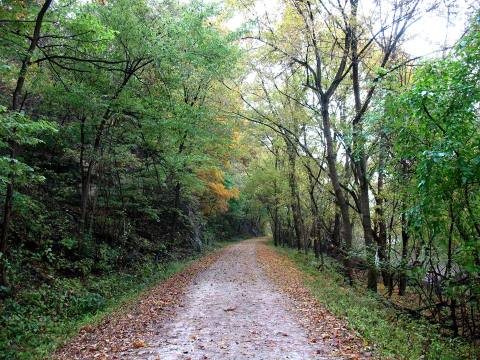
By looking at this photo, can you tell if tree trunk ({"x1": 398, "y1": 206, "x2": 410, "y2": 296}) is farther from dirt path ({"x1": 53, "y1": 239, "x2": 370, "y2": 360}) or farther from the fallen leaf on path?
the fallen leaf on path

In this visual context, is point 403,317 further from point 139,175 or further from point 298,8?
point 139,175

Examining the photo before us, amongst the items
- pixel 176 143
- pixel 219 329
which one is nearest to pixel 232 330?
pixel 219 329

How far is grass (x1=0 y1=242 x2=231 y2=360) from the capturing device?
6.79m

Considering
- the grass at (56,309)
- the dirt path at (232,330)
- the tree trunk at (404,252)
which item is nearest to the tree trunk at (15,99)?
the grass at (56,309)

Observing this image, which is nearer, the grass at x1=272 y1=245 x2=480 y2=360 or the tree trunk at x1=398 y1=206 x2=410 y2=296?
the grass at x1=272 y1=245 x2=480 y2=360

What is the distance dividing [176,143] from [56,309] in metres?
9.17

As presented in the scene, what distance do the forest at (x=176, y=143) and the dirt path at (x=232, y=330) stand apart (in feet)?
4.46

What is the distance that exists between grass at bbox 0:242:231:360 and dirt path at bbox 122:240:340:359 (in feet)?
6.19

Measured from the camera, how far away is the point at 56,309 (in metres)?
8.89

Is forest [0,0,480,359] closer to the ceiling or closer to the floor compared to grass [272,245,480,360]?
closer to the ceiling

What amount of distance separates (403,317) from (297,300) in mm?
2972

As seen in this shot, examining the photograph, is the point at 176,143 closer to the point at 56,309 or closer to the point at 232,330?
the point at 56,309

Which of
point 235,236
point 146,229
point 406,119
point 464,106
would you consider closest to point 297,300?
point 406,119

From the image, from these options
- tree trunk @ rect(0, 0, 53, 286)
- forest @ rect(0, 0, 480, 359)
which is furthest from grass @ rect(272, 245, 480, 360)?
tree trunk @ rect(0, 0, 53, 286)
